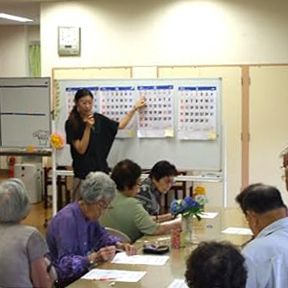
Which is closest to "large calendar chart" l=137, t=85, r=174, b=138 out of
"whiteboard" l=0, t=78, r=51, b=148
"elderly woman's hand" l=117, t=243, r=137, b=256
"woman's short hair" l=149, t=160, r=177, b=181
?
"whiteboard" l=0, t=78, r=51, b=148

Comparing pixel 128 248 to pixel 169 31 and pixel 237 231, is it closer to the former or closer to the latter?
pixel 237 231

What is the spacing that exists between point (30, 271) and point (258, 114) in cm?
522

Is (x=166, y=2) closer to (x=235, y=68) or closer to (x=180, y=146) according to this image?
(x=235, y=68)

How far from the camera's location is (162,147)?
608cm

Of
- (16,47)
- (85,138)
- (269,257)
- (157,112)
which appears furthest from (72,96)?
(16,47)

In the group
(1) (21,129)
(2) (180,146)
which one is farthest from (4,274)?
(1) (21,129)

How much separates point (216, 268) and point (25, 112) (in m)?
5.44

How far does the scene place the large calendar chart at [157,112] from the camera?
603 centimetres

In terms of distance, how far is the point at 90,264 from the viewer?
309 centimetres

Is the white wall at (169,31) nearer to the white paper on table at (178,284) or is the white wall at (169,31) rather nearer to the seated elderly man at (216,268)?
the white paper on table at (178,284)

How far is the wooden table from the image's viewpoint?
8.95 ft

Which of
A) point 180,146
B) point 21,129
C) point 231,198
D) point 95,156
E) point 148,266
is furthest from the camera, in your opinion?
point 231,198

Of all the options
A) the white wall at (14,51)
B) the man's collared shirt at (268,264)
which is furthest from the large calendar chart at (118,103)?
the white wall at (14,51)

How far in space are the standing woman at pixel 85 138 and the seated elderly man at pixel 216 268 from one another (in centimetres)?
364
